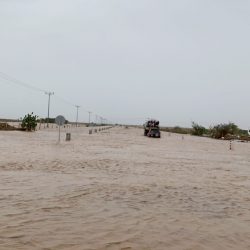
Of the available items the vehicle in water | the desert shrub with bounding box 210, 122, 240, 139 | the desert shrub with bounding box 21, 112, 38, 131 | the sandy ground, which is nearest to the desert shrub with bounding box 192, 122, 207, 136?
the desert shrub with bounding box 210, 122, 240, 139

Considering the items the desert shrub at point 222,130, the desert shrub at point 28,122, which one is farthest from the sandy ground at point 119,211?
the desert shrub at point 222,130

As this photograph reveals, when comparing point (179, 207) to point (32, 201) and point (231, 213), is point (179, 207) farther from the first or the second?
point (32, 201)

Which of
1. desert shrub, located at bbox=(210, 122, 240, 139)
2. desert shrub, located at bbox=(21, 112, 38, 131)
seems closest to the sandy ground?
desert shrub, located at bbox=(21, 112, 38, 131)

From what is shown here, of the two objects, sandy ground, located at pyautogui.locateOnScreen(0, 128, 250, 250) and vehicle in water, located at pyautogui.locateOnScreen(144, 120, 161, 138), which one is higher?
vehicle in water, located at pyautogui.locateOnScreen(144, 120, 161, 138)

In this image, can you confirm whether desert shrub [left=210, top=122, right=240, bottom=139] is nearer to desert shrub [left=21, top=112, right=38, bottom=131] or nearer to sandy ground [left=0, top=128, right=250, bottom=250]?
desert shrub [left=21, top=112, right=38, bottom=131]

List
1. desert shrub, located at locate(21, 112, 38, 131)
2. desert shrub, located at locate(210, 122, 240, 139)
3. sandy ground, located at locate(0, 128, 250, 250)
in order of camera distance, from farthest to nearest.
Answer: desert shrub, located at locate(210, 122, 240, 139), desert shrub, located at locate(21, 112, 38, 131), sandy ground, located at locate(0, 128, 250, 250)

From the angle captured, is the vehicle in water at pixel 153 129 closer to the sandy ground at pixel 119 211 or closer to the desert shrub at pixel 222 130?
the desert shrub at pixel 222 130

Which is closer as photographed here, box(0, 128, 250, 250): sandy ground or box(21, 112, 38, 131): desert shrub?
box(0, 128, 250, 250): sandy ground

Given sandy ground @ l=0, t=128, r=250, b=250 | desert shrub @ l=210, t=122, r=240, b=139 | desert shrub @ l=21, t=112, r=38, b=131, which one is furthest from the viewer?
desert shrub @ l=210, t=122, r=240, b=139

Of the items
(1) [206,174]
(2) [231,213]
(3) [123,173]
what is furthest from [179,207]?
(1) [206,174]

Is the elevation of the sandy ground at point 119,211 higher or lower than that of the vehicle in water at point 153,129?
lower

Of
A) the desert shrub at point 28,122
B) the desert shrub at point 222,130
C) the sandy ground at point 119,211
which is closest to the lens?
the sandy ground at point 119,211

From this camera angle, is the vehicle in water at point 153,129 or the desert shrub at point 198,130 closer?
→ the vehicle in water at point 153,129

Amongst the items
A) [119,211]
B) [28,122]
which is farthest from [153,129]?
[119,211]
